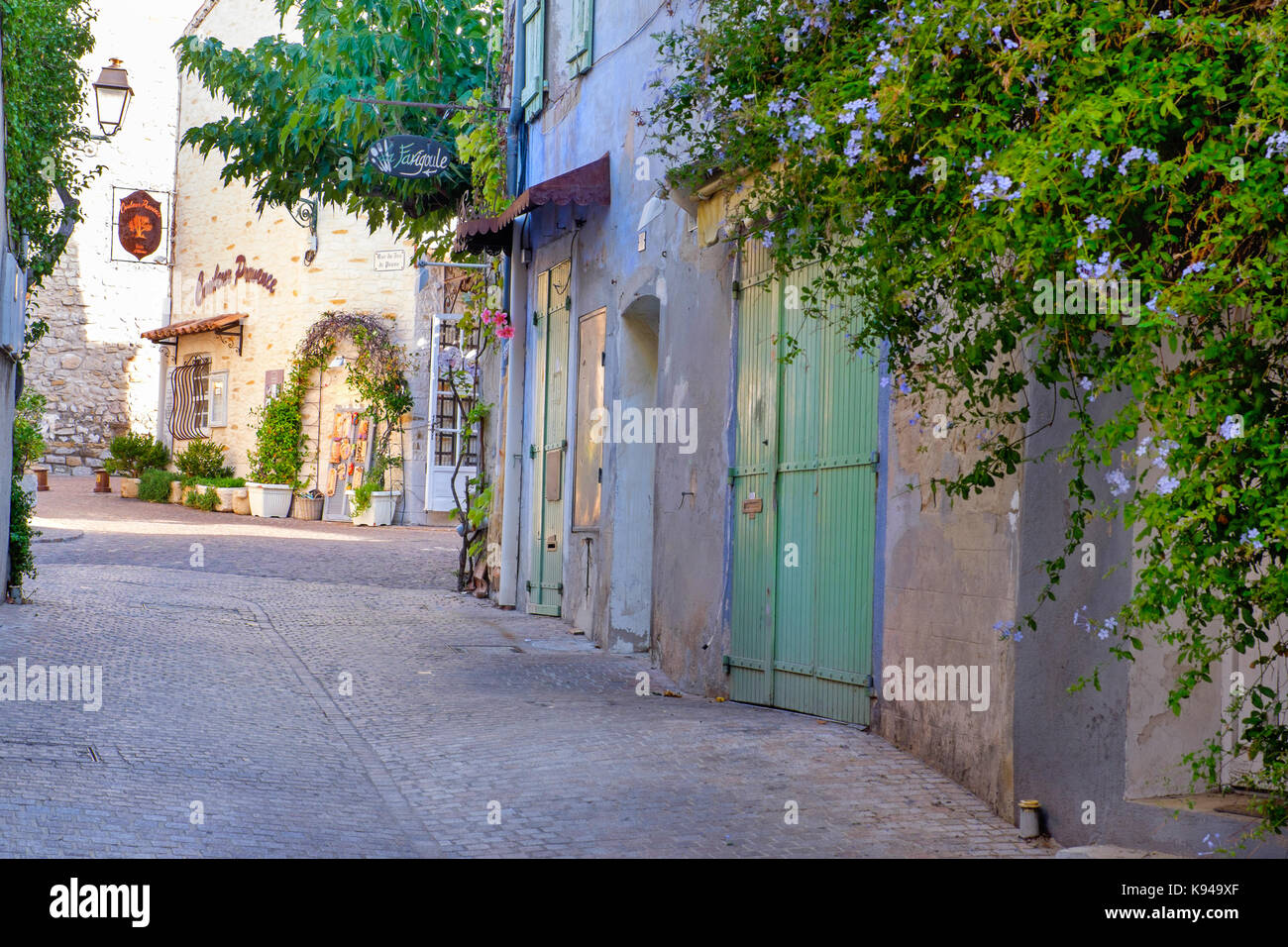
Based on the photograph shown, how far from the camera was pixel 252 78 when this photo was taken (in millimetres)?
14383

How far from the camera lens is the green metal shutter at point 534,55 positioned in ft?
41.5

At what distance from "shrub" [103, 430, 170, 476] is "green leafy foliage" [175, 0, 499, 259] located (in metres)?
12.5

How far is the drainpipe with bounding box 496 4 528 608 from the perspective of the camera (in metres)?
12.9

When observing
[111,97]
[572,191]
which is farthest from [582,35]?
[111,97]

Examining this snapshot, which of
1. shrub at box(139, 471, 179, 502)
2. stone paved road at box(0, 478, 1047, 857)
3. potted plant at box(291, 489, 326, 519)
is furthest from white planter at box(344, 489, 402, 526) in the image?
stone paved road at box(0, 478, 1047, 857)

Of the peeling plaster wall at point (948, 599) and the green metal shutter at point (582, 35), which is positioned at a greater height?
the green metal shutter at point (582, 35)

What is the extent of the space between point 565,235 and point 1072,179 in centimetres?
886

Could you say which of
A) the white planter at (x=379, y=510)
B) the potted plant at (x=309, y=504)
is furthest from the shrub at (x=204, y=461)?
the white planter at (x=379, y=510)

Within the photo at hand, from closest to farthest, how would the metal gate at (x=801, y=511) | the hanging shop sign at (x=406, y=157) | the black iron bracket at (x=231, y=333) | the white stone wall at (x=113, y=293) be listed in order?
the metal gate at (x=801, y=511) → the hanging shop sign at (x=406, y=157) → the black iron bracket at (x=231, y=333) → the white stone wall at (x=113, y=293)

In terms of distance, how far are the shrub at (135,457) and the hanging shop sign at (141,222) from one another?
387 cm

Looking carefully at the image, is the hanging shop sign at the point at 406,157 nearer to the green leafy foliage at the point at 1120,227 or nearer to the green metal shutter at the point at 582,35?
the green metal shutter at the point at 582,35

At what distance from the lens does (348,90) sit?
536 inches
